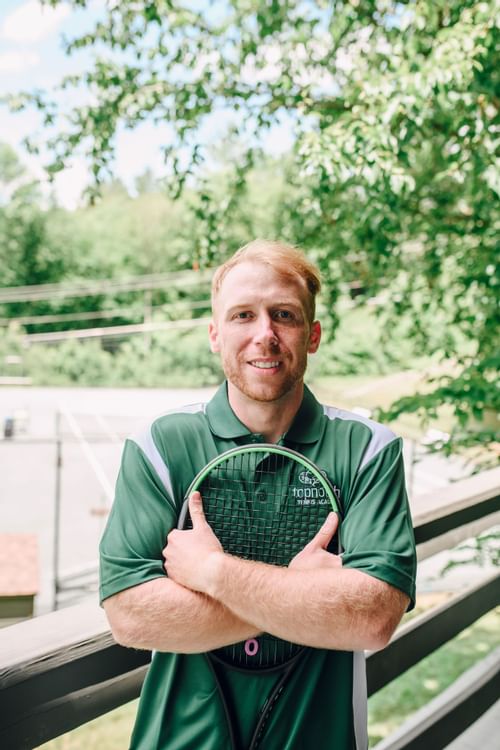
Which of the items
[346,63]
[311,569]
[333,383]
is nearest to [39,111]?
[346,63]

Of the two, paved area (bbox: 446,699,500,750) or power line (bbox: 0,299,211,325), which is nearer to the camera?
paved area (bbox: 446,699,500,750)

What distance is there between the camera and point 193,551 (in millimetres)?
977

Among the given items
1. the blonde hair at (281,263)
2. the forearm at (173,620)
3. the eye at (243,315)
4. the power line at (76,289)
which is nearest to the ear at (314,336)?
the blonde hair at (281,263)

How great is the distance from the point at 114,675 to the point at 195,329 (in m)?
35.0

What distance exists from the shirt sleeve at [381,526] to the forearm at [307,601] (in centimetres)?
3

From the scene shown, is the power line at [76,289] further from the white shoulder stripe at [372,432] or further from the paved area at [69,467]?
the white shoulder stripe at [372,432]

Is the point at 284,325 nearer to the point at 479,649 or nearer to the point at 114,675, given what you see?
the point at 114,675

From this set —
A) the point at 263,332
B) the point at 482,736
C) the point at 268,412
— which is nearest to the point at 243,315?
the point at 263,332

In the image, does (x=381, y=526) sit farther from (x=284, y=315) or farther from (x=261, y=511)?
(x=284, y=315)

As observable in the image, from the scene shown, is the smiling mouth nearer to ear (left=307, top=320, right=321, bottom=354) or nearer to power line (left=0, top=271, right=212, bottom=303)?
ear (left=307, top=320, right=321, bottom=354)

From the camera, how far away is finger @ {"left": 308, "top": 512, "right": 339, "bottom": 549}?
3.33ft

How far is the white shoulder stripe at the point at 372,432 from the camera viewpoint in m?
1.09

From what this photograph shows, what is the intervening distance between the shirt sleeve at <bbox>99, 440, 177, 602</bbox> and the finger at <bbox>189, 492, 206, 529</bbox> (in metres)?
0.04

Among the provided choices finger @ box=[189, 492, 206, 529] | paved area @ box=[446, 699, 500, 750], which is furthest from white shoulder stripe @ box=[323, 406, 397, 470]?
paved area @ box=[446, 699, 500, 750]
